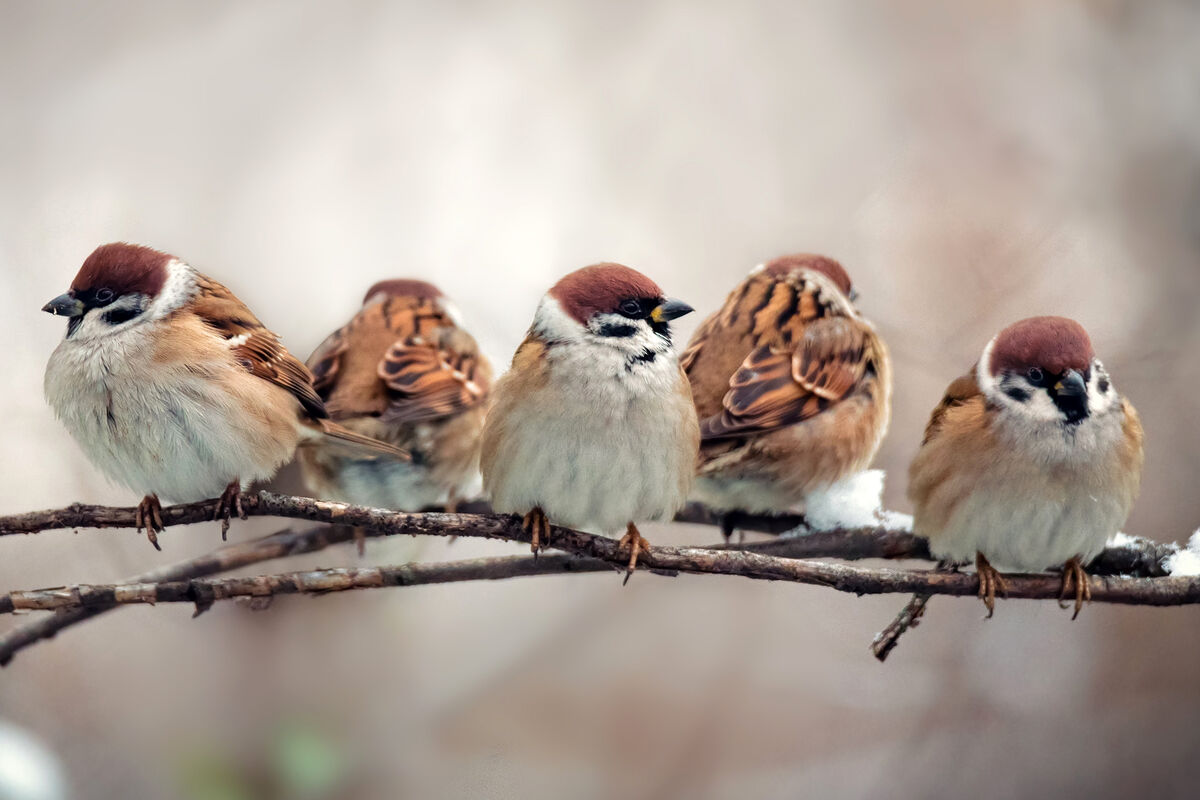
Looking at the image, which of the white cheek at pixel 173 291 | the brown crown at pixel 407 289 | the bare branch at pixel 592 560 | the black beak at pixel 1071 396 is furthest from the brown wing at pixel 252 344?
the black beak at pixel 1071 396

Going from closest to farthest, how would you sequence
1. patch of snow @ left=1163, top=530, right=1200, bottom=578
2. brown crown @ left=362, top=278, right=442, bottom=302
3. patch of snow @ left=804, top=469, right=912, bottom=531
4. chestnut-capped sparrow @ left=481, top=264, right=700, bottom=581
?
chestnut-capped sparrow @ left=481, top=264, right=700, bottom=581 → patch of snow @ left=1163, top=530, right=1200, bottom=578 → patch of snow @ left=804, top=469, right=912, bottom=531 → brown crown @ left=362, top=278, right=442, bottom=302

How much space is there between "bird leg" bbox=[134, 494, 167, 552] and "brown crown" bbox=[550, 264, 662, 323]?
835mm

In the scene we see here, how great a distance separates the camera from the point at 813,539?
2.41m

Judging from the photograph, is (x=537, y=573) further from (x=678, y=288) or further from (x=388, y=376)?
(x=678, y=288)

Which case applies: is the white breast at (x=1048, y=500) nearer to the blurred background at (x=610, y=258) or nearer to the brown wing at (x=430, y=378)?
the blurred background at (x=610, y=258)

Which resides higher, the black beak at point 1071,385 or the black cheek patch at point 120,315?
the black beak at point 1071,385

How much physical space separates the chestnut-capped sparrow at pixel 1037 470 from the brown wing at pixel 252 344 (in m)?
1.30

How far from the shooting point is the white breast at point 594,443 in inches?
80.7

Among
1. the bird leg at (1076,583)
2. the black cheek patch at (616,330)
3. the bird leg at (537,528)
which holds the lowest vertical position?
the bird leg at (537,528)

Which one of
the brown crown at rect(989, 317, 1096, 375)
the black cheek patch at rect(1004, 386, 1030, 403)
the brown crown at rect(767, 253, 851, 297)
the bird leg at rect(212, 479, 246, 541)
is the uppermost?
the brown crown at rect(767, 253, 851, 297)

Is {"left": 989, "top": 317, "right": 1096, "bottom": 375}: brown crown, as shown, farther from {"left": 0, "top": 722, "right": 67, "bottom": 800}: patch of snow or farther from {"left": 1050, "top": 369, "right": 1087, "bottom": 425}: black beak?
{"left": 0, "top": 722, "right": 67, "bottom": 800}: patch of snow

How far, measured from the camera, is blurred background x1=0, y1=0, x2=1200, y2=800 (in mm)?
3188

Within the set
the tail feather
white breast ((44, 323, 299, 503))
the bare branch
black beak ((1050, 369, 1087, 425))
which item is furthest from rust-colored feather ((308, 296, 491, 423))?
black beak ((1050, 369, 1087, 425))

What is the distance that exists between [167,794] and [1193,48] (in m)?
4.11
